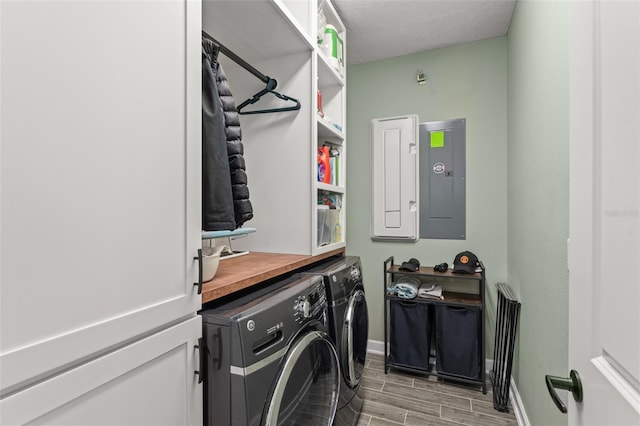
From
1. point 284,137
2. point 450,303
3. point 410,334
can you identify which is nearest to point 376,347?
point 410,334

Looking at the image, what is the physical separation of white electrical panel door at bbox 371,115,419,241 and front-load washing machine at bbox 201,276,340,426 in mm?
1630

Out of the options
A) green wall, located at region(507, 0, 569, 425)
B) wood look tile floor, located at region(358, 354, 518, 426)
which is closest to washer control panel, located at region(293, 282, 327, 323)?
green wall, located at region(507, 0, 569, 425)

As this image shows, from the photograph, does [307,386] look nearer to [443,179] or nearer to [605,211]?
[605,211]

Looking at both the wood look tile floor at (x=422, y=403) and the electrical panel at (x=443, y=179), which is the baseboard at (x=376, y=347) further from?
the electrical panel at (x=443, y=179)

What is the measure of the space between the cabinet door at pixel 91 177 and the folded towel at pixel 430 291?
1.98m

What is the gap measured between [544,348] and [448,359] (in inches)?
39.7

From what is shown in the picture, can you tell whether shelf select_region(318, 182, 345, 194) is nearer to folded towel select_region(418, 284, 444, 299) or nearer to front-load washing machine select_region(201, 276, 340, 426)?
front-load washing machine select_region(201, 276, 340, 426)

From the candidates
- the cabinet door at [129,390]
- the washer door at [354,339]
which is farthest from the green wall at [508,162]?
the cabinet door at [129,390]

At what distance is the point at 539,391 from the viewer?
5.02 feet

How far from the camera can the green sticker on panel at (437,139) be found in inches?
105

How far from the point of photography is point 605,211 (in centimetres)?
56

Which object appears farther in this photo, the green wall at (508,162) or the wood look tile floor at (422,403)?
the wood look tile floor at (422,403)

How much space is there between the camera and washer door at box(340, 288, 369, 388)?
64.4 inches

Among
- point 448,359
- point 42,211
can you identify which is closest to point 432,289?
point 448,359
